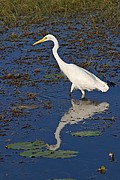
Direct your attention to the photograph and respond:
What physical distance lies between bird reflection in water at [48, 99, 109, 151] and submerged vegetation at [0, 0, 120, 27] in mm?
9036

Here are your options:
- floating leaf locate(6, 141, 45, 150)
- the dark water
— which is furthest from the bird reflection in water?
floating leaf locate(6, 141, 45, 150)

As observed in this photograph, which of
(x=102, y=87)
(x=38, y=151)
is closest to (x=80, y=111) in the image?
(x=102, y=87)

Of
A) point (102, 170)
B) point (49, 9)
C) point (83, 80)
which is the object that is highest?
point (49, 9)

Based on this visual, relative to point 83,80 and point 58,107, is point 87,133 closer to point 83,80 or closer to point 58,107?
point 58,107

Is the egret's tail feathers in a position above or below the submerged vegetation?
below

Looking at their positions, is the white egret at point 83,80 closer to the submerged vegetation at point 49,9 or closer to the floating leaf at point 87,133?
the floating leaf at point 87,133

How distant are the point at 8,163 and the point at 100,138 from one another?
5.34 ft

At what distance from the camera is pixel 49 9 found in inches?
834

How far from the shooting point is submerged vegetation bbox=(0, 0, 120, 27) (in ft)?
65.1

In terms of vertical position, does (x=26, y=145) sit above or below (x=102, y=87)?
below

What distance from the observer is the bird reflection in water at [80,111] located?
953cm

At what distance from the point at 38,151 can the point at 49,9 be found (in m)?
13.8

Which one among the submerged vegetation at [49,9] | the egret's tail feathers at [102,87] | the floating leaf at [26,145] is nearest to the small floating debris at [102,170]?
the floating leaf at [26,145]

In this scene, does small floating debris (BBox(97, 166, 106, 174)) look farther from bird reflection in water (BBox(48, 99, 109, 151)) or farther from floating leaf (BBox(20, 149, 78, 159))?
bird reflection in water (BBox(48, 99, 109, 151))
